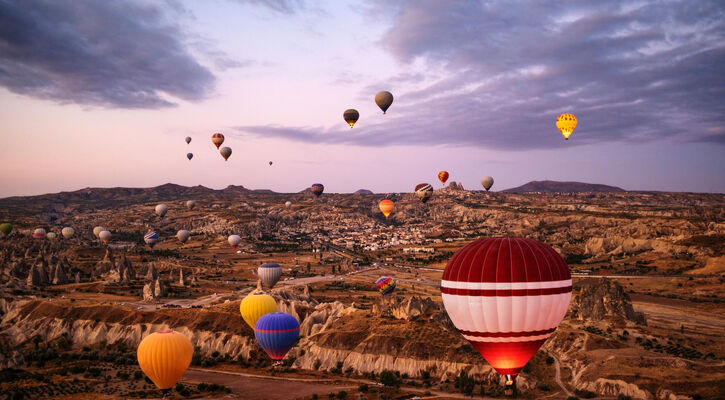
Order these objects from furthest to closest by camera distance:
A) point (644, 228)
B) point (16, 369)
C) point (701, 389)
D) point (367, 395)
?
point (644, 228) < point (16, 369) < point (367, 395) < point (701, 389)

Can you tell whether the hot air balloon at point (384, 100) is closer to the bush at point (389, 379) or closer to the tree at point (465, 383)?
the bush at point (389, 379)

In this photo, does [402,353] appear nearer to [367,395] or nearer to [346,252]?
[367,395]

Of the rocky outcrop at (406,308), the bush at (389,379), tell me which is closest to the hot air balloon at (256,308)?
the rocky outcrop at (406,308)

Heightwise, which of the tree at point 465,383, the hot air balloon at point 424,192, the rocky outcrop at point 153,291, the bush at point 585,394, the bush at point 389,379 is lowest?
the bush at point 389,379

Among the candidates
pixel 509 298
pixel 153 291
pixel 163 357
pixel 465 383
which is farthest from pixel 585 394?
pixel 153 291

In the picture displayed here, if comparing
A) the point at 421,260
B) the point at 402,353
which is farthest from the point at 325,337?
the point at 421,260

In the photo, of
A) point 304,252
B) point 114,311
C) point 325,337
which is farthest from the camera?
point 304,252

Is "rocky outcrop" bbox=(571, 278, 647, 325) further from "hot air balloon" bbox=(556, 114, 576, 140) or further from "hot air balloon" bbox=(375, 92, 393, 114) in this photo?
"hot air balloon" bbox=(375, 92, 393, 114)
